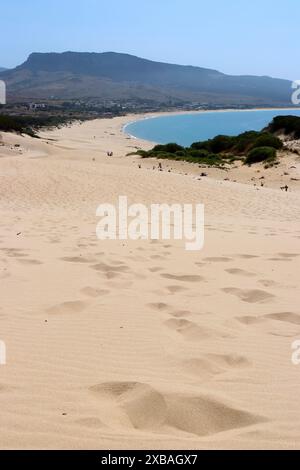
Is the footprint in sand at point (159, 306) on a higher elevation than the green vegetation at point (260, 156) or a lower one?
lower

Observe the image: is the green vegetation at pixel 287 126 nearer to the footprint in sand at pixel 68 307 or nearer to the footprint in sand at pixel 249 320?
the footprint in sand at pixel 249 320

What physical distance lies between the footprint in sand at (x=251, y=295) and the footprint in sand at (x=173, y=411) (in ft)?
5.84

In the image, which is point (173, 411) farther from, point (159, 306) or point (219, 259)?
point (219, 259)

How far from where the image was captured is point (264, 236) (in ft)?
23.6

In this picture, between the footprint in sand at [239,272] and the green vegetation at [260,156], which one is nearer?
the footprint in sand at [239,272]

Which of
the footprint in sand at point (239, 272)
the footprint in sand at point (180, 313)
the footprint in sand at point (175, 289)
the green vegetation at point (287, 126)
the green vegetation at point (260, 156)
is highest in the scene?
the green vegetation at point (287, 126)

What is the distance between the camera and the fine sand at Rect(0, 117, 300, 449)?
7.97ft

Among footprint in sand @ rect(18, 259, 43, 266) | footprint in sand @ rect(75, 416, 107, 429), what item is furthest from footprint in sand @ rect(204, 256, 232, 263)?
footprint in sand @ rect(75, 416, 107, 429)

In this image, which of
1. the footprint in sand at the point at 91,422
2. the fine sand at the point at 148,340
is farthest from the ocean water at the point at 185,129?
the footprint in sand at the point at 91,422

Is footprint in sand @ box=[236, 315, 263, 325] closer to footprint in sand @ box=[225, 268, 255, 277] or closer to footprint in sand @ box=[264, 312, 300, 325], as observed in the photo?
footprint in sand @ box=[264, 312, 300, 325]

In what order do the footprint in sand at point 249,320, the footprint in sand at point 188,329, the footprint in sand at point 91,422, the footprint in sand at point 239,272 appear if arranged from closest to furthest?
the footprint in sand at point 91,422 → the footprint in sand at point 188,329 → the footprint in sand at point 249,320 → the footprint in sand at point 239,272

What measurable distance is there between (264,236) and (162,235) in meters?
1.42

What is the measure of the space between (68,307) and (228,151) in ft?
91.6

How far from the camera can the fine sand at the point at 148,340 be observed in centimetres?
243
